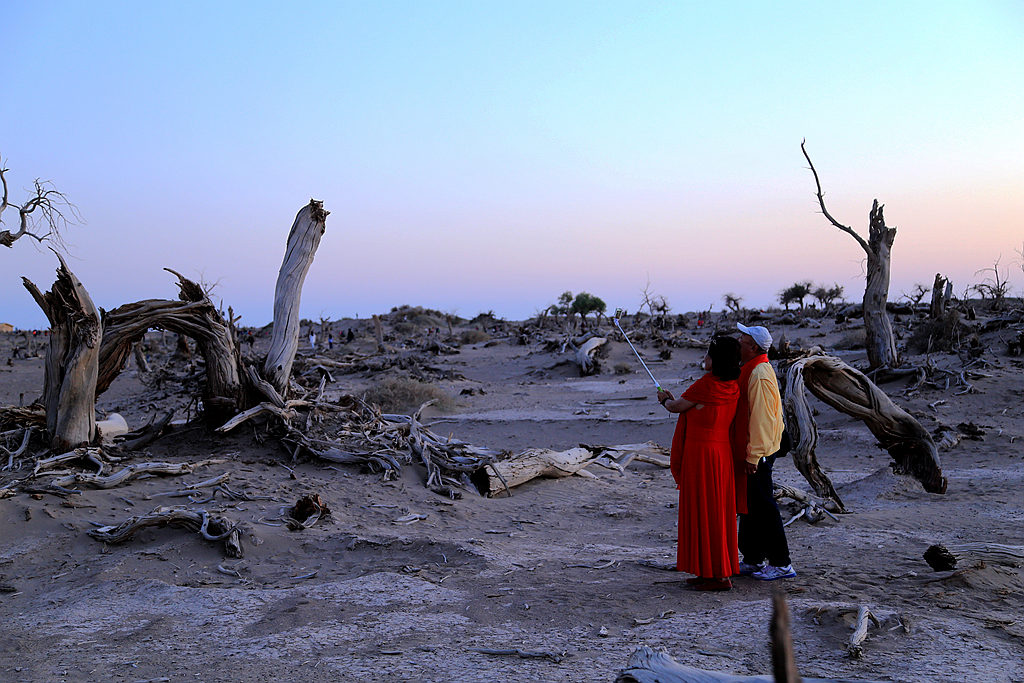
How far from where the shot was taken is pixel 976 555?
5008 millimetres

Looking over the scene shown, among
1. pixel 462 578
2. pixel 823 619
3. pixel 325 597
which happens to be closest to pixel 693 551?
pixel 823 619

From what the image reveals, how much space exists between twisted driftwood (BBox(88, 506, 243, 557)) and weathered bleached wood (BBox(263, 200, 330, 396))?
9.81ft

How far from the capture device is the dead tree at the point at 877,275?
1365 centimetres

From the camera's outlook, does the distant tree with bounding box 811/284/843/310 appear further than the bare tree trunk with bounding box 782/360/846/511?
Yes

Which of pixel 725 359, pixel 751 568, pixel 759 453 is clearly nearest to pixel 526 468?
pixel 751 568

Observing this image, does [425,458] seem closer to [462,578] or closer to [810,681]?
[462,578]

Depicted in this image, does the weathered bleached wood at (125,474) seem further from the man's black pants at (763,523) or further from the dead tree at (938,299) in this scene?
the dead tree at (938,299)

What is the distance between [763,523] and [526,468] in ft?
12.8

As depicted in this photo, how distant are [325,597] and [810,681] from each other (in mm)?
3207

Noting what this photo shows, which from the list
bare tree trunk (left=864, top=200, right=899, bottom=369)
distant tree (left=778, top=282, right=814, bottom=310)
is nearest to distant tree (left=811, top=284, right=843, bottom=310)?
distant tree (left=778, top=282, right=814, bottom=310)

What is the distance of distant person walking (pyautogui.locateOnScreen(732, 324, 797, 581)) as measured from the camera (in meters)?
4.84

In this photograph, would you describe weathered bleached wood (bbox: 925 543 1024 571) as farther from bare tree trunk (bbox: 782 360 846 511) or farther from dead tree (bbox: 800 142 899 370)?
dead tree (bbox: 800 142 899 370)

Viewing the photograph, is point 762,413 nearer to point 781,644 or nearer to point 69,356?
point 781,644

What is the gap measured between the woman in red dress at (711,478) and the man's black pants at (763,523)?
0.21m
